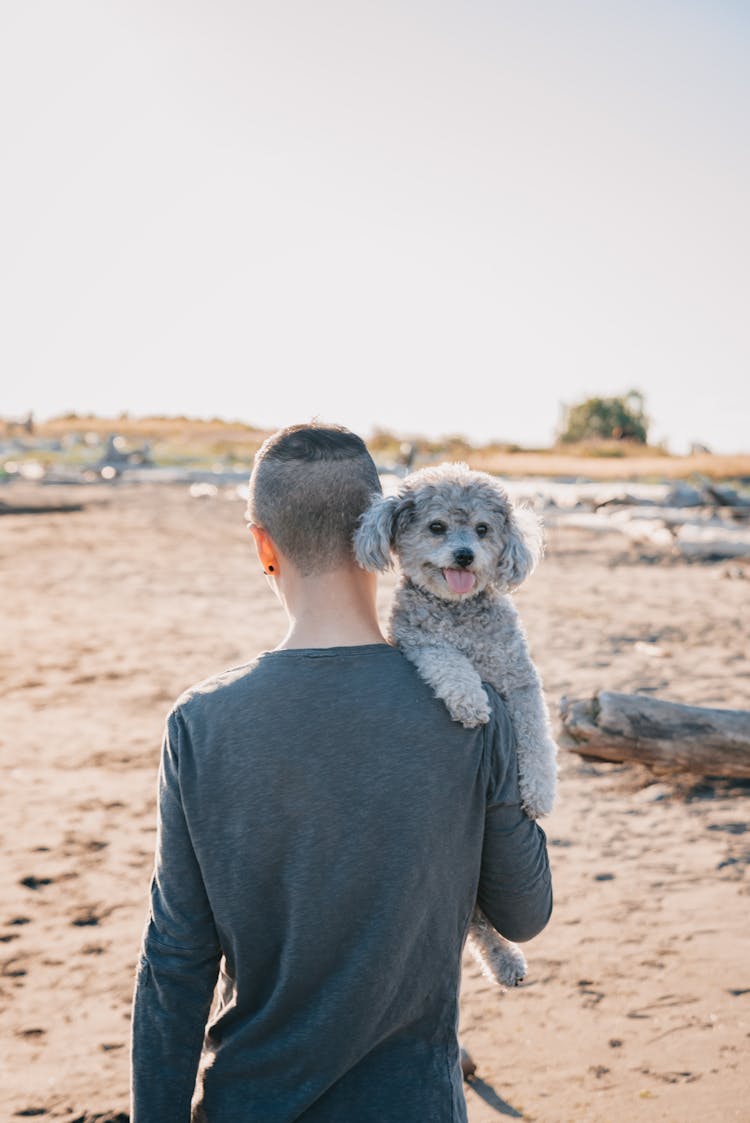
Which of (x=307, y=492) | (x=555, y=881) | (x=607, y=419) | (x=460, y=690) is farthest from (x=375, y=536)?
(x=607, y=419)

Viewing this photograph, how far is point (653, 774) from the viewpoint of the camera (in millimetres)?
6473

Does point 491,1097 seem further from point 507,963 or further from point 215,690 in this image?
point 215,690

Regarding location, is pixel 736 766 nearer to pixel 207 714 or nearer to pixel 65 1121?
pixel 65 1121

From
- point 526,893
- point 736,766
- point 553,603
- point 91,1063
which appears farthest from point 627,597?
point 526,893

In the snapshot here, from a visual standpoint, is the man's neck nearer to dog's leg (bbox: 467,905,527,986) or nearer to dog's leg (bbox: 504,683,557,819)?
dog's leg (bbox: 504,683,557,819)

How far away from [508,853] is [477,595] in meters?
0.87

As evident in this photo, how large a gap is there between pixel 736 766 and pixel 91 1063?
13.9 ft

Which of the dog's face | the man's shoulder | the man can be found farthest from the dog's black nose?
the man's shoulder

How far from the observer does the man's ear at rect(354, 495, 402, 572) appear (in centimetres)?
205

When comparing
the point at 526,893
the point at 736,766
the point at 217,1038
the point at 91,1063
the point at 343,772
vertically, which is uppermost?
the point at 343,772

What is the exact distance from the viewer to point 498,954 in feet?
8.66

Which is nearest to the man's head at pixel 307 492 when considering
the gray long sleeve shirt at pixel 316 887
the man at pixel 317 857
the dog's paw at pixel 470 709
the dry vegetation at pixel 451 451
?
the man at pixel 317 857

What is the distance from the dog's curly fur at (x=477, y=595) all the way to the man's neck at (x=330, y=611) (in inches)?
14.3

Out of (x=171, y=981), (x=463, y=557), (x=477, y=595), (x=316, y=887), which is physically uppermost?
(x=463, y=557)
